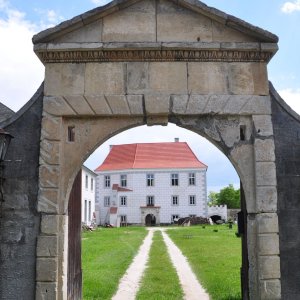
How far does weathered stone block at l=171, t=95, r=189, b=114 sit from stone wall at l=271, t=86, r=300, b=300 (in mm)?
1182

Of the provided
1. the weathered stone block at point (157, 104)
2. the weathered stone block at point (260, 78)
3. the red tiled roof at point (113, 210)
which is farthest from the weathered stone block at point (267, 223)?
the red tiled roof at point (113, 210)

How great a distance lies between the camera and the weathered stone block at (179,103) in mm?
5719

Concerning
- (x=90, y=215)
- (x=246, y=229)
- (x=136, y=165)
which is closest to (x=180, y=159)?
(x=136, y=165)

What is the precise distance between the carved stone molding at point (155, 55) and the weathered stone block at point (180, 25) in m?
0.20

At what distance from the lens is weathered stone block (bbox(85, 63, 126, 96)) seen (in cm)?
A: 578

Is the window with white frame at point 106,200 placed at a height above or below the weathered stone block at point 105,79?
below

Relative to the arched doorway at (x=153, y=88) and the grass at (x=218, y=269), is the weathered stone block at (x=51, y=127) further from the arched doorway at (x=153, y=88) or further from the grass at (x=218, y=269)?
the grass at (x=218, y=269)

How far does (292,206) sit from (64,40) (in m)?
3.68

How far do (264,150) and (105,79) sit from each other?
7.45ft

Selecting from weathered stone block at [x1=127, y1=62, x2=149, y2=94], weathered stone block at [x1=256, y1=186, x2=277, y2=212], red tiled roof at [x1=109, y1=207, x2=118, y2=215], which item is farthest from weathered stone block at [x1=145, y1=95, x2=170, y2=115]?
red tiled roof at [x1=109, y1=207, x2=118, y2=215]

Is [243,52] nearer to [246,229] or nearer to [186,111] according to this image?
[186,111]

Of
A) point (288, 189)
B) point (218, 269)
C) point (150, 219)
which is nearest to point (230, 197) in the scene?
point (150, 219)

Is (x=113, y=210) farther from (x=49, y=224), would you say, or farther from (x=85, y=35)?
(x=85, y=35)

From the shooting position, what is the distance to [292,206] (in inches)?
221
